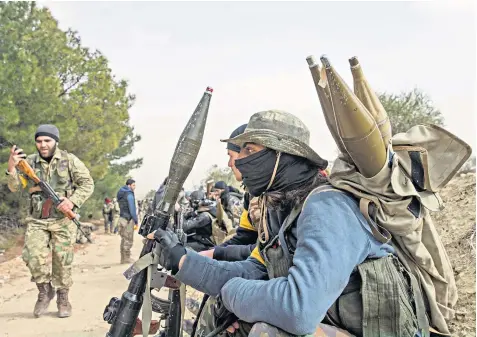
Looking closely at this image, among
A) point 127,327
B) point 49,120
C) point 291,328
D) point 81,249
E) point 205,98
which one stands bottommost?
point 81,249

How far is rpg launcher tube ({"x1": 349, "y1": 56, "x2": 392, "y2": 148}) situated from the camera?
206cm

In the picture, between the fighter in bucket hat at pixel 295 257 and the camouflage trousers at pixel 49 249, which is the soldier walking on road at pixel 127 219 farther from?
the fighter in bucket hat at pixel 295 257

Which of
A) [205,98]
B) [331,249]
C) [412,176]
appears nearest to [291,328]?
[331,249]

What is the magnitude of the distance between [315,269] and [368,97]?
80 centimetres

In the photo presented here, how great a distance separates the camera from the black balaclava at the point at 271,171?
7.97 feet

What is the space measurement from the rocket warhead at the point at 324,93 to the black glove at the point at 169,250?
107 centimetres

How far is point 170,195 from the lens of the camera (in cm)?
301

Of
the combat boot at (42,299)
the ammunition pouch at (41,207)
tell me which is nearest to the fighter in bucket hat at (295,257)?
the ammunition pouch at (41,207)

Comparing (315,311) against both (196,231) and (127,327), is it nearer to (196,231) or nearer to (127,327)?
(127,327)

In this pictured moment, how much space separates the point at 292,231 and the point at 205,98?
1079 millimetres

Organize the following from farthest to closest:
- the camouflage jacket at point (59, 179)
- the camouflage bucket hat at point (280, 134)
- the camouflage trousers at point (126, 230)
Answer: the camouflage trousers at point (126, 230) → the camouflage jacket at point (59, 179) → the camouflage bucket hat at point (280, 134)

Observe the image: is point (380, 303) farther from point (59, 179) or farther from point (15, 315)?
point (15, 315)

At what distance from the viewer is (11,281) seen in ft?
28.2

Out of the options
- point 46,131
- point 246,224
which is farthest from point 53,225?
point 246,224
